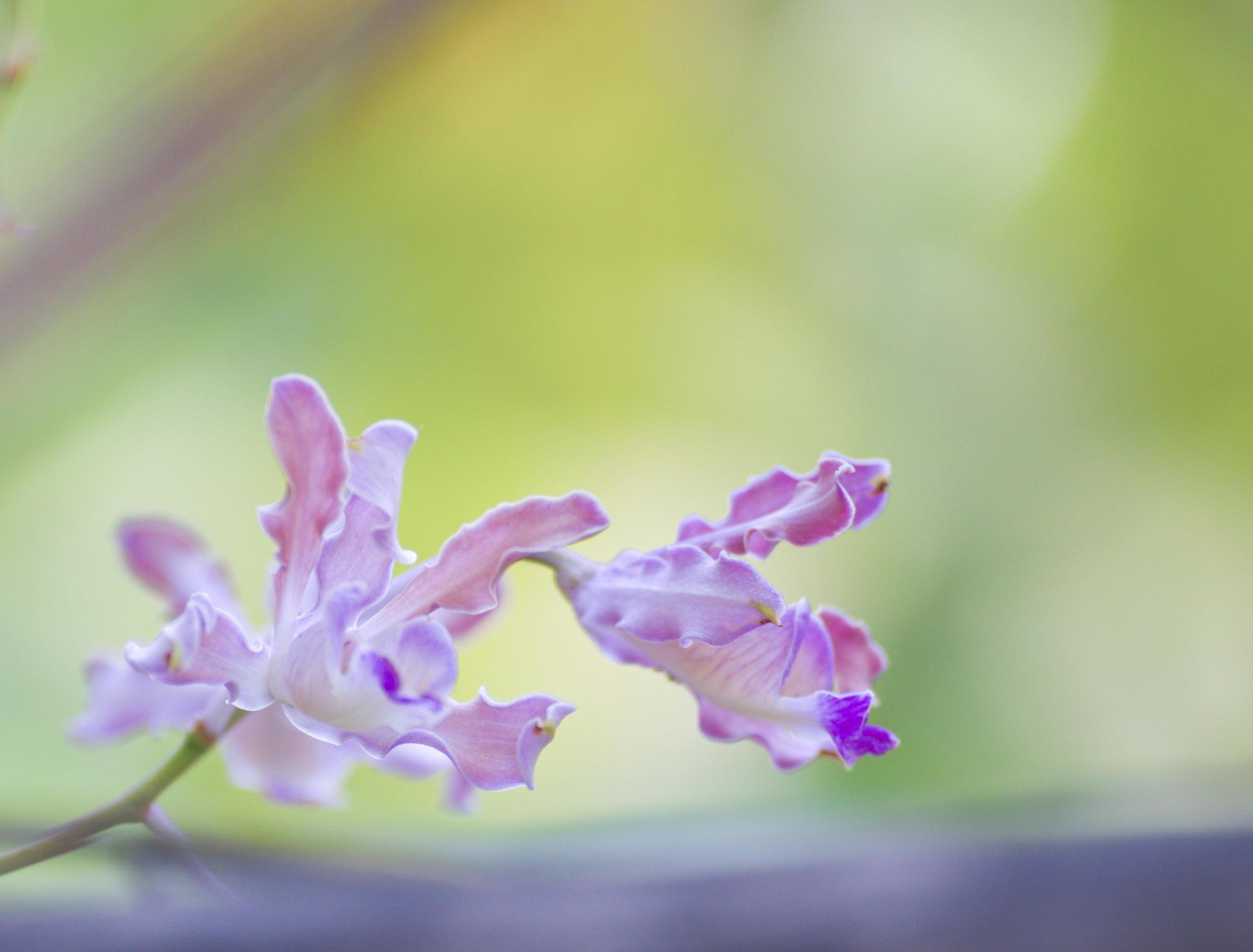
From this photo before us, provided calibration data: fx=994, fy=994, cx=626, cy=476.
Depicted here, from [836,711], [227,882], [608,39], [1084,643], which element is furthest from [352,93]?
[1084,643]

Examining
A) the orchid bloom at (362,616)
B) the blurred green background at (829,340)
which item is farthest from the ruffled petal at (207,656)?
the blurred green background at (829,340)

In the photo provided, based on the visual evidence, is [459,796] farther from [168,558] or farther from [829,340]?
[829,340]

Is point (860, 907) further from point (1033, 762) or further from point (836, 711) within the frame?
point (1033, 762)

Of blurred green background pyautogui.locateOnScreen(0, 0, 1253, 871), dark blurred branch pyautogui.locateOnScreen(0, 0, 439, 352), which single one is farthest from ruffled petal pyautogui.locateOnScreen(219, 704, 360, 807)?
blurred green background pyautogui.locateOnScreen(0, 0, 1253, 871)

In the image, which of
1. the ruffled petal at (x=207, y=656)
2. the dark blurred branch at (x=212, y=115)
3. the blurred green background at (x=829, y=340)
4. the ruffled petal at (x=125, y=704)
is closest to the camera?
the ruffled petal at (x=207, y=656)

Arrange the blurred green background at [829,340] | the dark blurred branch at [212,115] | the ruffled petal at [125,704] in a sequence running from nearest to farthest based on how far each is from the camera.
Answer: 1. the ruffled petal at [125,704]
2. the dark blurred branch at [212,115]
3. the blurred green background at [829,340]

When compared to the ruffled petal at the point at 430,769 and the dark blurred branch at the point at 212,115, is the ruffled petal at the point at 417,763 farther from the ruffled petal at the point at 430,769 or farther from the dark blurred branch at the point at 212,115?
the dark blurred branch at the point at 212,115

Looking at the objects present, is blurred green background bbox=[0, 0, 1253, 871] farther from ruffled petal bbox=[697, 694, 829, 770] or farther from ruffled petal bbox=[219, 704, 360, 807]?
ruffled petal bbox=[697, 694, 829, 770]
